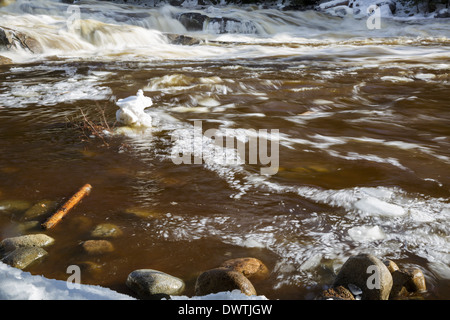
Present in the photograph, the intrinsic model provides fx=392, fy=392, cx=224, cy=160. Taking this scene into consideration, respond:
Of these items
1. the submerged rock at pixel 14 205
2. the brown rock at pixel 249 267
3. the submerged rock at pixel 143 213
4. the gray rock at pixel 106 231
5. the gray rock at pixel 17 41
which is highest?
the gray rock at pixel 17 41

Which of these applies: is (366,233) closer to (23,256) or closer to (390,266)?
(390,266)

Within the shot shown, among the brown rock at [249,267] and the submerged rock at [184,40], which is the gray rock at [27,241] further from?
the submerged rock at [184,40]

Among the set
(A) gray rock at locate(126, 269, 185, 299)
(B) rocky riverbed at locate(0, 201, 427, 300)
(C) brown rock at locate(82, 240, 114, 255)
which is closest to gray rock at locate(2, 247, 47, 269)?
(B) rocky riverbed at locate(0, 201, 427, 300)

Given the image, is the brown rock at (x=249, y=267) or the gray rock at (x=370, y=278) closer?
the gray rock at (x=370, y=278)

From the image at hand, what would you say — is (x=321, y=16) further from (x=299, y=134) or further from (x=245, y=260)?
(x=245, y=260)

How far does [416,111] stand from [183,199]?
12.1 feet

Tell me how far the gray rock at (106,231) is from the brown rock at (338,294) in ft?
3.81

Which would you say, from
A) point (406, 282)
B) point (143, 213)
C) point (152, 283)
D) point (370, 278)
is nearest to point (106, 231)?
point (143, 213)

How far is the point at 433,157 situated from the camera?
11.1 feet

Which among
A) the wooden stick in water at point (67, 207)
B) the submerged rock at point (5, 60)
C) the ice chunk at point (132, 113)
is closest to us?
the wooden stick in water at point (67, 207)

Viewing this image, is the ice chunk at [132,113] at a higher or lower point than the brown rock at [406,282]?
higher

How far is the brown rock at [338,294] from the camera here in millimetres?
1615

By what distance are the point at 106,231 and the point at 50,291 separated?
0.66 meters

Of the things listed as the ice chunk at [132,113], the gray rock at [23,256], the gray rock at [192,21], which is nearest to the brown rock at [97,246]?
the gray rock at [23,256]
